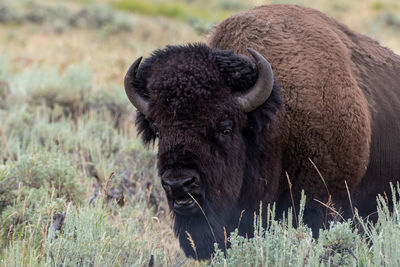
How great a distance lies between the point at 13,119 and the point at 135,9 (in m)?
22.6

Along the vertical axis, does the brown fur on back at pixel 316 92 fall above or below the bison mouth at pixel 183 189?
above

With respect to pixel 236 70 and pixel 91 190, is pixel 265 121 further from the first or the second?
pixel 91 190

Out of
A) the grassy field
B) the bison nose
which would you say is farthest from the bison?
the grassy field

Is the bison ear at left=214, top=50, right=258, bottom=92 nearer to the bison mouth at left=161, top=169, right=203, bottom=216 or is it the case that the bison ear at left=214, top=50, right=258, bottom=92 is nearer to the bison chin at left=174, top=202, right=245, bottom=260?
the bison mouth at left=161, top=169, right=203, bottom=216

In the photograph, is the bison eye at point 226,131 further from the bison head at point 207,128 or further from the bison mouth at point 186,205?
the bison mouth at point 186,205

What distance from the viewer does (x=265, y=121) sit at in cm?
391

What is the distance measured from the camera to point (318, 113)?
407cm

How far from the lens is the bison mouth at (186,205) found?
3.49 m

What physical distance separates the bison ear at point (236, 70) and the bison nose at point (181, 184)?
31.5 inches

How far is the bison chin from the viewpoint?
12.4 feet

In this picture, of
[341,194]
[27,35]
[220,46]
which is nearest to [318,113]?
[341,194]

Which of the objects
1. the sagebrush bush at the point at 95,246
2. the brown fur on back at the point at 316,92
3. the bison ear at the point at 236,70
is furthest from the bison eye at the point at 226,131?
the sagebrush bush at the point at 95,246

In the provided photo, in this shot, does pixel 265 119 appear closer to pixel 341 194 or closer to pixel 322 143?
pixel 322 143

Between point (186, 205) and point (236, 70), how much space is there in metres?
1.05
